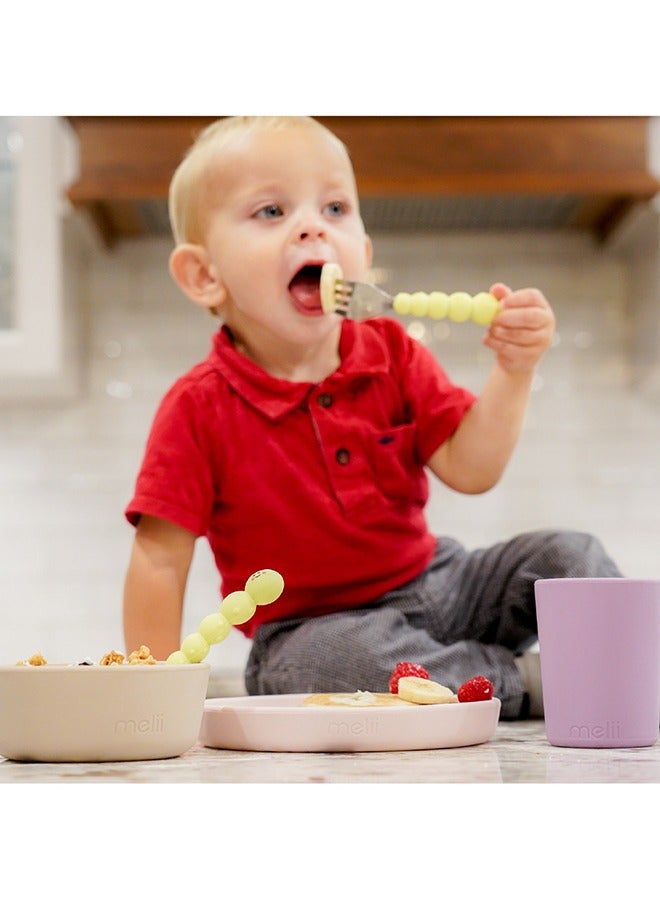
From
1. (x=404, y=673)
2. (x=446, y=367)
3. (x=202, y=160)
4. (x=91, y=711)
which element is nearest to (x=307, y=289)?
(x=202, y=160)

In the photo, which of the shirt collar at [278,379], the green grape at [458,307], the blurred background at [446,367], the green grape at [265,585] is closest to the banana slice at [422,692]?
the green grape at [265,585]

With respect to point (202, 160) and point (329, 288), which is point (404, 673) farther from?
point (202, 160)

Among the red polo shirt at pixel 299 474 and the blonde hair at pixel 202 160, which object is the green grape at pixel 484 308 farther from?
the blonde hair at pixel 202 160

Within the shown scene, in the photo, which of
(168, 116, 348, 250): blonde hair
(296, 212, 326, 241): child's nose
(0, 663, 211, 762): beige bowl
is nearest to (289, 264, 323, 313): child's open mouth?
(296, 212, 326, 241): child's nose

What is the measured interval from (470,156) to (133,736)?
1.43 m

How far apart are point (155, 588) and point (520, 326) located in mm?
488

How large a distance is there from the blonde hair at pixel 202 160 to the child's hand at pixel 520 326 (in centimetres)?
33

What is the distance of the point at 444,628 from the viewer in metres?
1.40

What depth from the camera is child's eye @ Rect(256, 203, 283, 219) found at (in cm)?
137

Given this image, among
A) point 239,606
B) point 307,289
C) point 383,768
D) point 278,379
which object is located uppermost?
point 307,289

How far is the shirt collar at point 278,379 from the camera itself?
4.55ft
